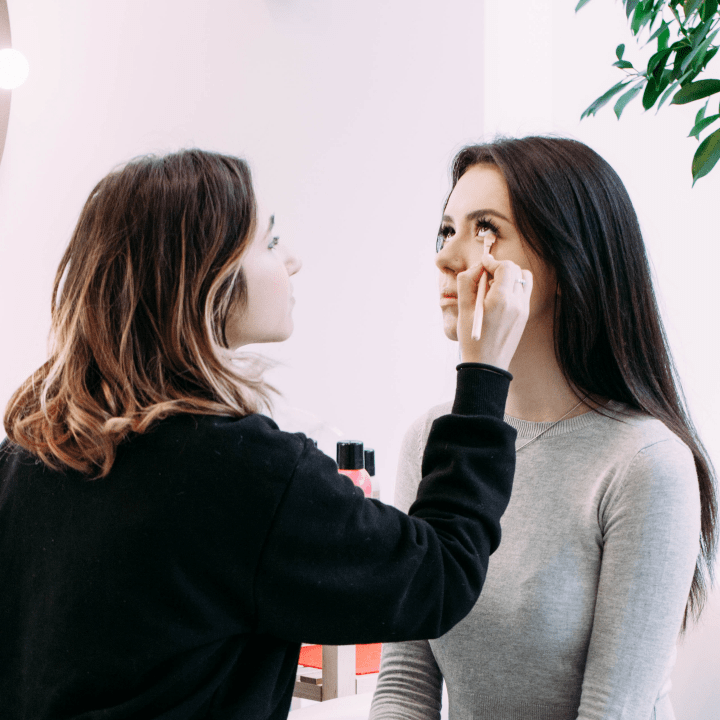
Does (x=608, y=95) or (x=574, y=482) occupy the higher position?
(x=608, y=95)

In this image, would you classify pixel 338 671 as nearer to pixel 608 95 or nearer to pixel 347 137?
pixel 608 95

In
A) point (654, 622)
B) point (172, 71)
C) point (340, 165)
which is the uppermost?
point (172, 71)

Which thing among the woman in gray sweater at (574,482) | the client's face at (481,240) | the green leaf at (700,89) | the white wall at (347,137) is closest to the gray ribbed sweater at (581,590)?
the woman in gray sweater at (574,482)

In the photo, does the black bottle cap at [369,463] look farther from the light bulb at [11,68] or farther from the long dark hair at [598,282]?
the light bulb at [11,68]

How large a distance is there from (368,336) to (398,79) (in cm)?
71

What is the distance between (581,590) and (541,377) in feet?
0.84

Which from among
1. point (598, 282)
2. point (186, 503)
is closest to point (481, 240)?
point (598, 282)

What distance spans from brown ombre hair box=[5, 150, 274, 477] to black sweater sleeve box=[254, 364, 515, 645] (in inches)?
4.2

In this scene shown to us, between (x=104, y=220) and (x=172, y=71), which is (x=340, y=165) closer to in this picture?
(x=172, y=71)

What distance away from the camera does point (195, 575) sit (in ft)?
1.64

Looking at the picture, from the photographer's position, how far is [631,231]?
83 cm

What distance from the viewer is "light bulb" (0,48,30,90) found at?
1.20 metres

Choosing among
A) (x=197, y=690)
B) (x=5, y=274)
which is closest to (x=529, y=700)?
(x=197, y=690)

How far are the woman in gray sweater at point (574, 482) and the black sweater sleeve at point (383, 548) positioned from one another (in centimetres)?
17
